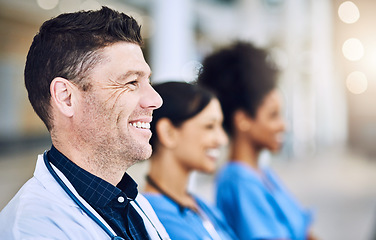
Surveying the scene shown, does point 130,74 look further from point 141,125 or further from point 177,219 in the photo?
point 177,219

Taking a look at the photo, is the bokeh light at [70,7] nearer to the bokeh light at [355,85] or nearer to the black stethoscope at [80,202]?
the black stethoscope at [80,202]

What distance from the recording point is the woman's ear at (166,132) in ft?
2.69

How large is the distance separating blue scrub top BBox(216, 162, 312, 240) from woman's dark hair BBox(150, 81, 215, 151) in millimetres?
584

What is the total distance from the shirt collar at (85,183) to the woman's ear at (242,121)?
1.05 m

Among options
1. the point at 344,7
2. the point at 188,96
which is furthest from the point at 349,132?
the point at 188,96

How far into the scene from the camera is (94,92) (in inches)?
17.9

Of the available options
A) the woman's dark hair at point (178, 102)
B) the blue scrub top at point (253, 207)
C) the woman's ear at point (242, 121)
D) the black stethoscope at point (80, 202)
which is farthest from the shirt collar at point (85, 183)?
the woman's ear at point (242, 121)

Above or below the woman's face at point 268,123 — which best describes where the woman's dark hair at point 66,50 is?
above

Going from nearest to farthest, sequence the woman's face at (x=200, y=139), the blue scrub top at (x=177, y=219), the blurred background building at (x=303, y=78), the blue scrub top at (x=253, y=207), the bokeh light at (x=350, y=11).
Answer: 1. the blue scrub top at (x=177, y=219)
2. the woman's face at (x=200, y=139)
3. the blue scrub top at (x=253, y=207)
4. the blurred background building at (x=303, y=78)
5. the bokeh light at (x=350, y=11)

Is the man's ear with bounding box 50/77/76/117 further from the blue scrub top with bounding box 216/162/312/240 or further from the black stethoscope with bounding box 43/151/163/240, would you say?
the blue scrub top with bounding box 216/162/312/240

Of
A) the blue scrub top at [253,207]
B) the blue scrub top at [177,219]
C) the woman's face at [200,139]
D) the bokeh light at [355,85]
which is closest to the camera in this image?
the blue scrub top at [177,219]

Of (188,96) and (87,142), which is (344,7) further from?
(87,142)

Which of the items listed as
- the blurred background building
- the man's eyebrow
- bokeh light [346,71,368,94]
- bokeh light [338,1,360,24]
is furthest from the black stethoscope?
bokeh light [346,71,368,94]

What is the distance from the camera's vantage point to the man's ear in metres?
0.45
